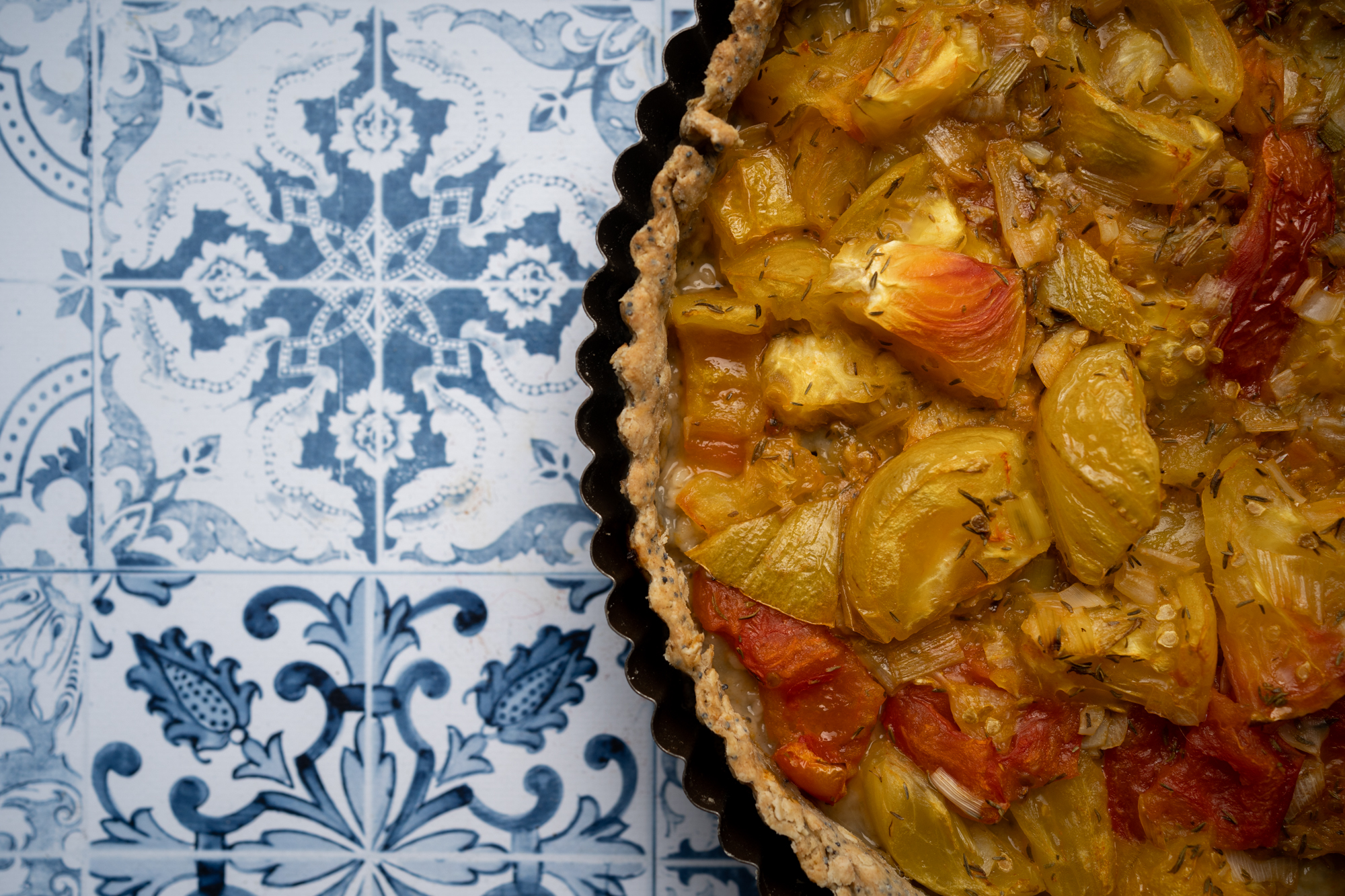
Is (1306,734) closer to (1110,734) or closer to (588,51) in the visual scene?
(1110,734)

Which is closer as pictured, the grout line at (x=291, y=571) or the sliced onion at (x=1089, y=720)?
the sliced onion at (x=1089, y=720)

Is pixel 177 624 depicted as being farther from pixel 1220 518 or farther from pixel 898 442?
pixel 1220 518

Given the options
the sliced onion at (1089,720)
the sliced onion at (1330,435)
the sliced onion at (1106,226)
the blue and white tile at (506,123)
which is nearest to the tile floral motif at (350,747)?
the blue and white tile at (506,123)

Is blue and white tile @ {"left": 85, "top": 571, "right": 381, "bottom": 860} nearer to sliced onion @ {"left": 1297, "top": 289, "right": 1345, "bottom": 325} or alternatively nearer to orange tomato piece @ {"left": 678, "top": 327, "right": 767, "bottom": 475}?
orange tomato piece @ {"left": 678, "top": 327, "right": 767, "bottom": 475}

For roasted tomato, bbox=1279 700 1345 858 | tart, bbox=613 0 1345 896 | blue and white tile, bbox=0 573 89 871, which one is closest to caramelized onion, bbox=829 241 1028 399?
tart, bbox=613 0 1345 896

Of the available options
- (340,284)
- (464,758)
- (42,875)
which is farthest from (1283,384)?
(42,875)

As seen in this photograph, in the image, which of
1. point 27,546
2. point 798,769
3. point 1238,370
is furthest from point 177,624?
point 1238,370

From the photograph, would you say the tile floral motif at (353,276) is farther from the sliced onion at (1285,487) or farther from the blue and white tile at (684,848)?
the sliced onion at (1285,487)

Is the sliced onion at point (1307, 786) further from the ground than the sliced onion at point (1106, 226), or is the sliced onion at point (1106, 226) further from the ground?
the sliced onion at point (1106, 226)
